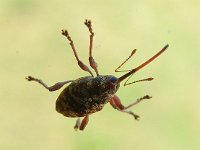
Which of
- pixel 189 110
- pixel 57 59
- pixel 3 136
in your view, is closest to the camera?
pixel 3 136

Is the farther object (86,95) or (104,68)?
(104,68)

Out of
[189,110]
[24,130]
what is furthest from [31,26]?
[189,110]

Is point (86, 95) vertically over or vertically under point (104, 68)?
over

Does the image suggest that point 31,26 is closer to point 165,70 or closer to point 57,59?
point 57,59

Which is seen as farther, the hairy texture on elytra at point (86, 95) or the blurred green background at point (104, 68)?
the blurred green background at point (104, 68)

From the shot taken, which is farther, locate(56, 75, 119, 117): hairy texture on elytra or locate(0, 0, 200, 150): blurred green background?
locate(0, 0, 200, 150): blurred green background

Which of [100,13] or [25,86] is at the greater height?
[100,13]

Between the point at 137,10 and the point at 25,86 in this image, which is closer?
the point at 25,86

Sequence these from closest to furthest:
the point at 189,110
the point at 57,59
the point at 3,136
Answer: the point at 3,136 < the point at 57,59 < the point at 189,110
